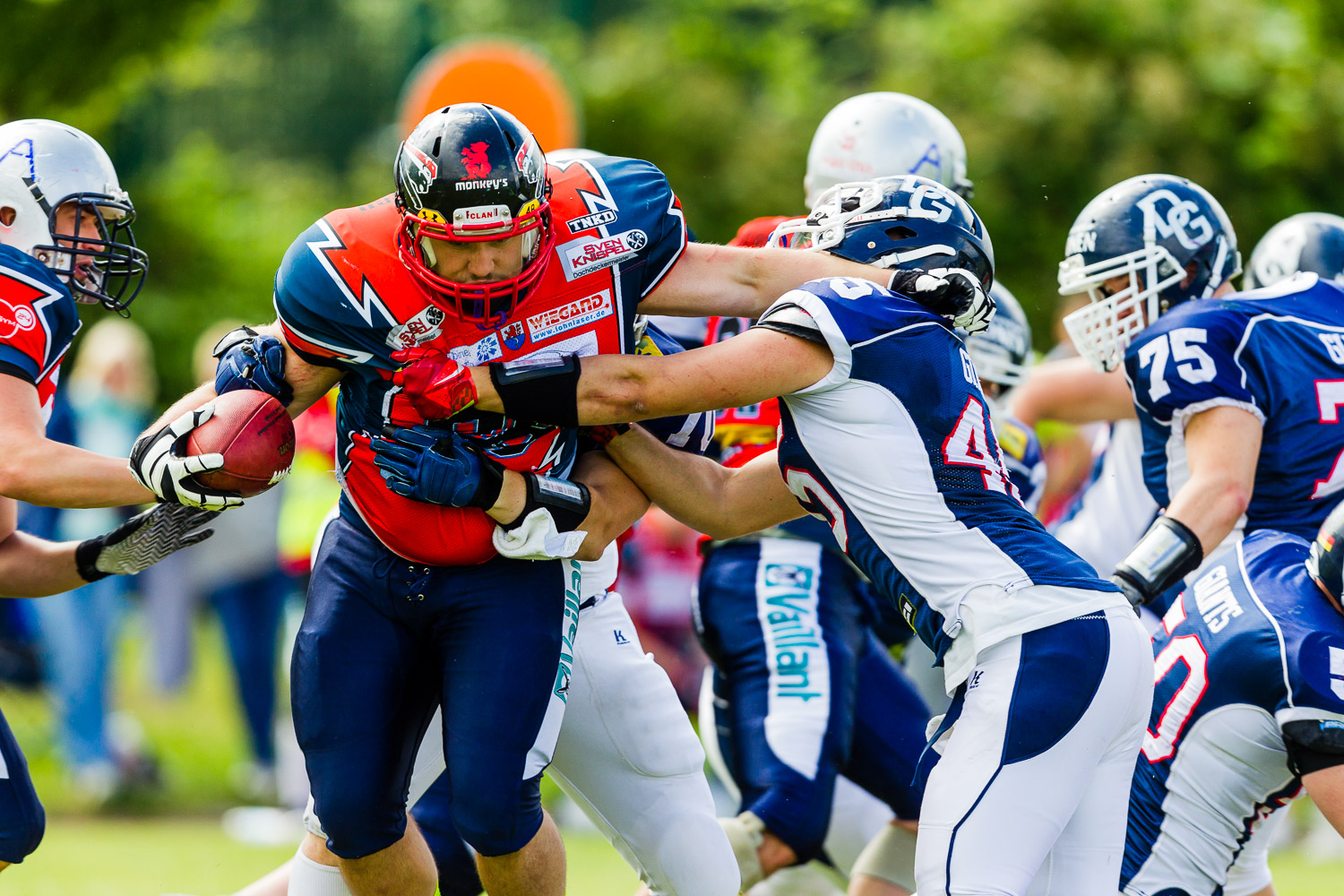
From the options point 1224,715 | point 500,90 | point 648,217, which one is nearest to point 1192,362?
point 1224,715

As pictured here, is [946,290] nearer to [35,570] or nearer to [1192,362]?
[1192,362]

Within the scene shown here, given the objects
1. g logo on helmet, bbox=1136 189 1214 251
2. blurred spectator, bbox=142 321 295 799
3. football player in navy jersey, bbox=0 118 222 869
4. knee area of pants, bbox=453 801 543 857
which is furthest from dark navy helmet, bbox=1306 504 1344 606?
blurred spectator, bbox=142 321 295 799

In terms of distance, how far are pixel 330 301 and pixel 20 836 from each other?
4.91ft

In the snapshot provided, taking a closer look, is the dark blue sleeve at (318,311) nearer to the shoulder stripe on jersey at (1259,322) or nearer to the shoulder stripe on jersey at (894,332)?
the shoulder stripe on jersey at (894,332)

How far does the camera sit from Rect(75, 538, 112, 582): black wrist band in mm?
3891

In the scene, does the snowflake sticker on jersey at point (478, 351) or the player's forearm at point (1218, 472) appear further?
the player's forearm at point (1218, 472)

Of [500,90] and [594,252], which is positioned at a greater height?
[594,252]

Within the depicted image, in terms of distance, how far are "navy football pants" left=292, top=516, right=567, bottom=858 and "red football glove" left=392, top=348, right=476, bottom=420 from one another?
0.40 metres

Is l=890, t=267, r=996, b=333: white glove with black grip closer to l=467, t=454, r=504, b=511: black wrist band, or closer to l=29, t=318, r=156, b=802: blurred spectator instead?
l=467, t=454, r=504, b=511: black wrist band

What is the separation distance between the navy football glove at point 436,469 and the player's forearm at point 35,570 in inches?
47.7

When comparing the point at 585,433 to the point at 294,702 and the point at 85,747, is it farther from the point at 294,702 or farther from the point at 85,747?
the point at 85,747

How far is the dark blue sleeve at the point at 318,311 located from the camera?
3.14m

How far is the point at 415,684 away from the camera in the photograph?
340cm

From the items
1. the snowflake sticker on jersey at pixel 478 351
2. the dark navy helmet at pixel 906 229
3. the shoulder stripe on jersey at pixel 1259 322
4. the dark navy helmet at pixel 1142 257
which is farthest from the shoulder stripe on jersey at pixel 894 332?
the dark navy helmet at pixel 1142 257
